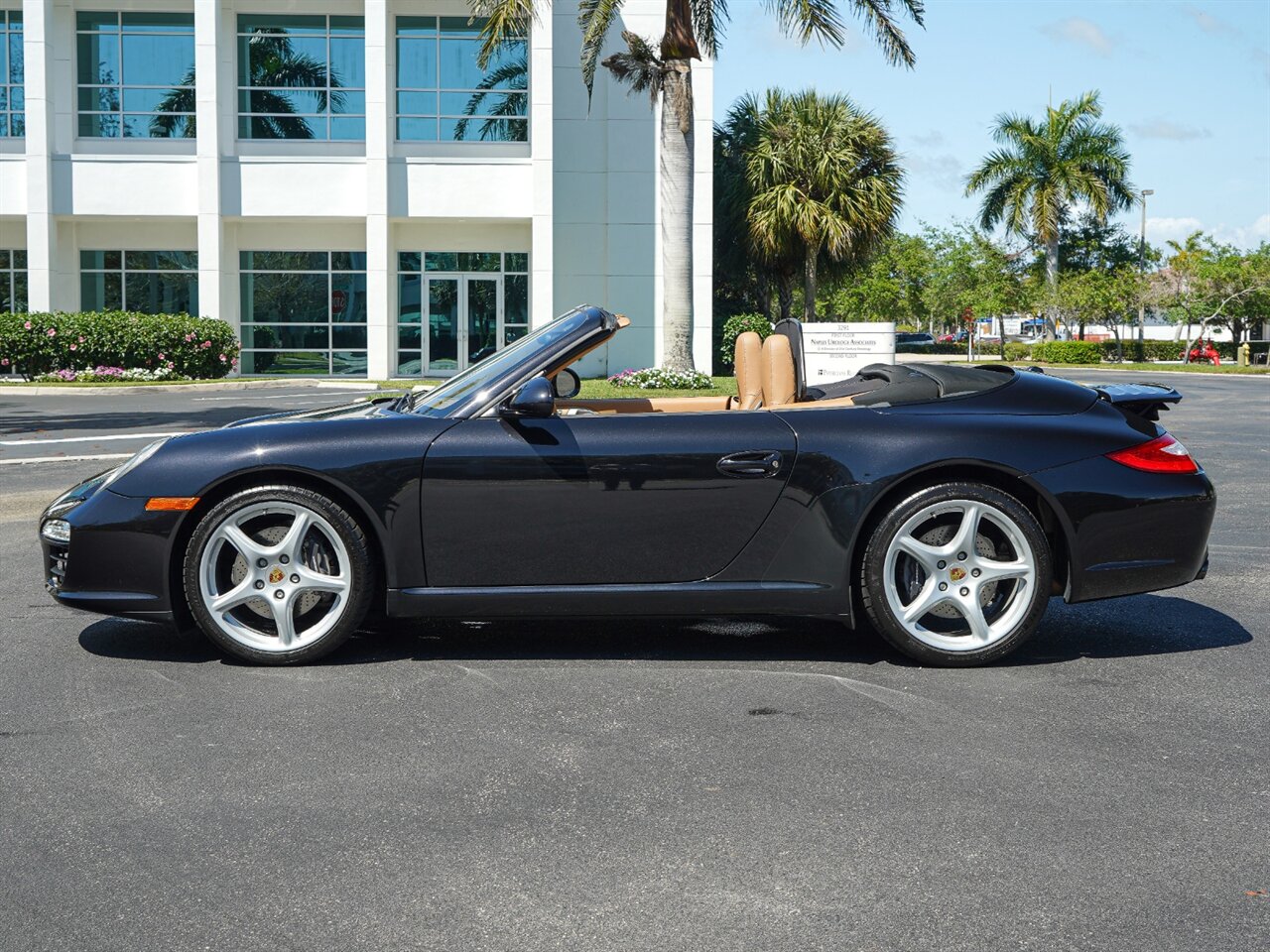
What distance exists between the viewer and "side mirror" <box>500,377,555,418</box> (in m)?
4.91

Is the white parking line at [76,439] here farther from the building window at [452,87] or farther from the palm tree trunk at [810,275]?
the palm tree trunk at [810,275]

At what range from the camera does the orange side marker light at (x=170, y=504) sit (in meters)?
4.96

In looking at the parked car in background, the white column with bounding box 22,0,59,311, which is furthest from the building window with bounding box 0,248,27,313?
the parked car in background

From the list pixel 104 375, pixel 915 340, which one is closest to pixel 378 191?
pixel 104 375

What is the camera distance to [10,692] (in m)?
4.77

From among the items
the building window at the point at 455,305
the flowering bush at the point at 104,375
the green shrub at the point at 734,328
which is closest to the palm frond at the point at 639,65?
the green shrub at the point at 734,328

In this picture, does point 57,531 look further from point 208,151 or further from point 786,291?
point 786,291

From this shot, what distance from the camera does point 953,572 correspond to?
16.6ft

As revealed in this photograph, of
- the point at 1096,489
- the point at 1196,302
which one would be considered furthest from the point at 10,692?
the point at 1196,302

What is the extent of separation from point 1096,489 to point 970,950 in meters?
2.70

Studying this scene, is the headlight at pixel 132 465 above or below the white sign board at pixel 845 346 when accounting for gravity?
below

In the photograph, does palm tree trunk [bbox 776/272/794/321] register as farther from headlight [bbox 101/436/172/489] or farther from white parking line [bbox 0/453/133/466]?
headlight [bbox 101/436/172/489]

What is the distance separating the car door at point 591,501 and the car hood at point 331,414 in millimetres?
576

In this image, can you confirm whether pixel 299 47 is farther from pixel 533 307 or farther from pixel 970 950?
pixel 970 950
